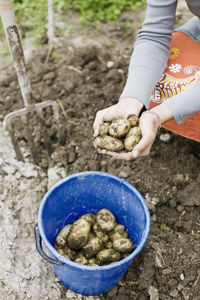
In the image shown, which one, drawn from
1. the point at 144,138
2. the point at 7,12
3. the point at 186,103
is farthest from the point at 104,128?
the point at 7,12

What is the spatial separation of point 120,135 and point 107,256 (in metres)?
0.68

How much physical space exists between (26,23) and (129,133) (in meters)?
2.36

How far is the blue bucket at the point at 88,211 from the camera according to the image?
1.54 meters

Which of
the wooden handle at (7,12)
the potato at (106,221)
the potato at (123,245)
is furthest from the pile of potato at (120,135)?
the wooden handle at (7,12)

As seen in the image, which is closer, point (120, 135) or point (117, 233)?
point (120, 135)

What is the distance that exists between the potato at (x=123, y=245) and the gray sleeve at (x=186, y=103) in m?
0.76

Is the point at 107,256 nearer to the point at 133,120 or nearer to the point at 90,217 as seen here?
the point at 90,217

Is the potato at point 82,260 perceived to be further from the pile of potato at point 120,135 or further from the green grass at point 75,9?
the green grass at point 75,9

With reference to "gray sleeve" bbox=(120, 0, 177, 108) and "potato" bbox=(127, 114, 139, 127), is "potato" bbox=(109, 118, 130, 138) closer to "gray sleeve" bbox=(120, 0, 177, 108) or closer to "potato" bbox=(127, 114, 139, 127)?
"potato" bbox=(127, 114, 139, 127)

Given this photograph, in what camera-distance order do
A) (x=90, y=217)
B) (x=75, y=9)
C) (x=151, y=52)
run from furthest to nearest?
(x=75, y=9), (x=151, y=52), (x=90, y=217)

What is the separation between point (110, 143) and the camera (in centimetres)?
171

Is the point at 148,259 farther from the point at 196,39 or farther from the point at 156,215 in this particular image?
the point at 196,39

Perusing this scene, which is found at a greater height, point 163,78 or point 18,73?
point 18,73

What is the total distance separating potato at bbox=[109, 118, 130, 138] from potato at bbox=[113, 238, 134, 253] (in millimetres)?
593
